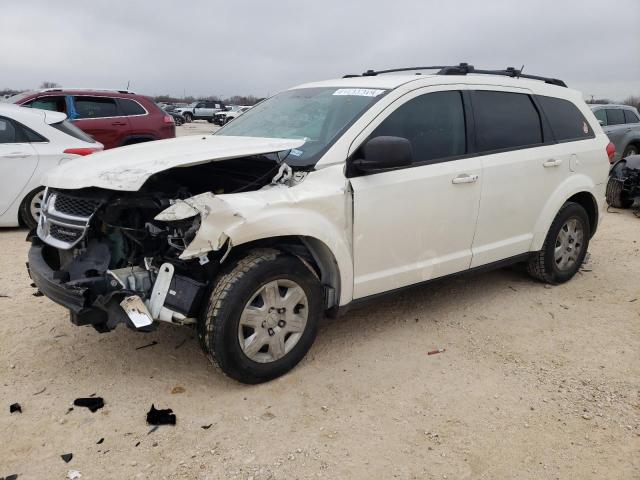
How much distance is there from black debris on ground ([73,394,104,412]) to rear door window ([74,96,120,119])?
7490mm

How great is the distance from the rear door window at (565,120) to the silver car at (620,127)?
895cm

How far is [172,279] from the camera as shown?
2.98m

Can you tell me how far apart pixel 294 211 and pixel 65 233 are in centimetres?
142

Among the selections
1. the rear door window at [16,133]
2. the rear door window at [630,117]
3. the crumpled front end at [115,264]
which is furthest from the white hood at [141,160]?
the rear door window at [630,117]

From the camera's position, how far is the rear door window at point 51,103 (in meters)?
9.17

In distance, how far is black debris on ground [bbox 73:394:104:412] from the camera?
304cm

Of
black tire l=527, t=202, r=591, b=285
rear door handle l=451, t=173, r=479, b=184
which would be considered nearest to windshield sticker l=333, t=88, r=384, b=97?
rear door handle l=451, t=173, r=479, b=184

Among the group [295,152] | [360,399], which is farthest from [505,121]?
[360,399]

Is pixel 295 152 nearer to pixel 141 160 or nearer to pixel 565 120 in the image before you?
pixel 141 160

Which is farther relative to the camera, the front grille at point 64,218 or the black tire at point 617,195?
the black tire at point 617,195

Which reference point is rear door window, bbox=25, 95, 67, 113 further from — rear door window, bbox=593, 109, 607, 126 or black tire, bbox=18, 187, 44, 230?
rear door window, bbox=593, 109, 607, 126

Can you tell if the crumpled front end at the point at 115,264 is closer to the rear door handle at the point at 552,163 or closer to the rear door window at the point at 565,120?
the rear door handle at the point at 552,163

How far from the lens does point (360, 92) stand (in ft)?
12.6

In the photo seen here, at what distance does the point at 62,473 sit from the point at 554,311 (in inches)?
148
